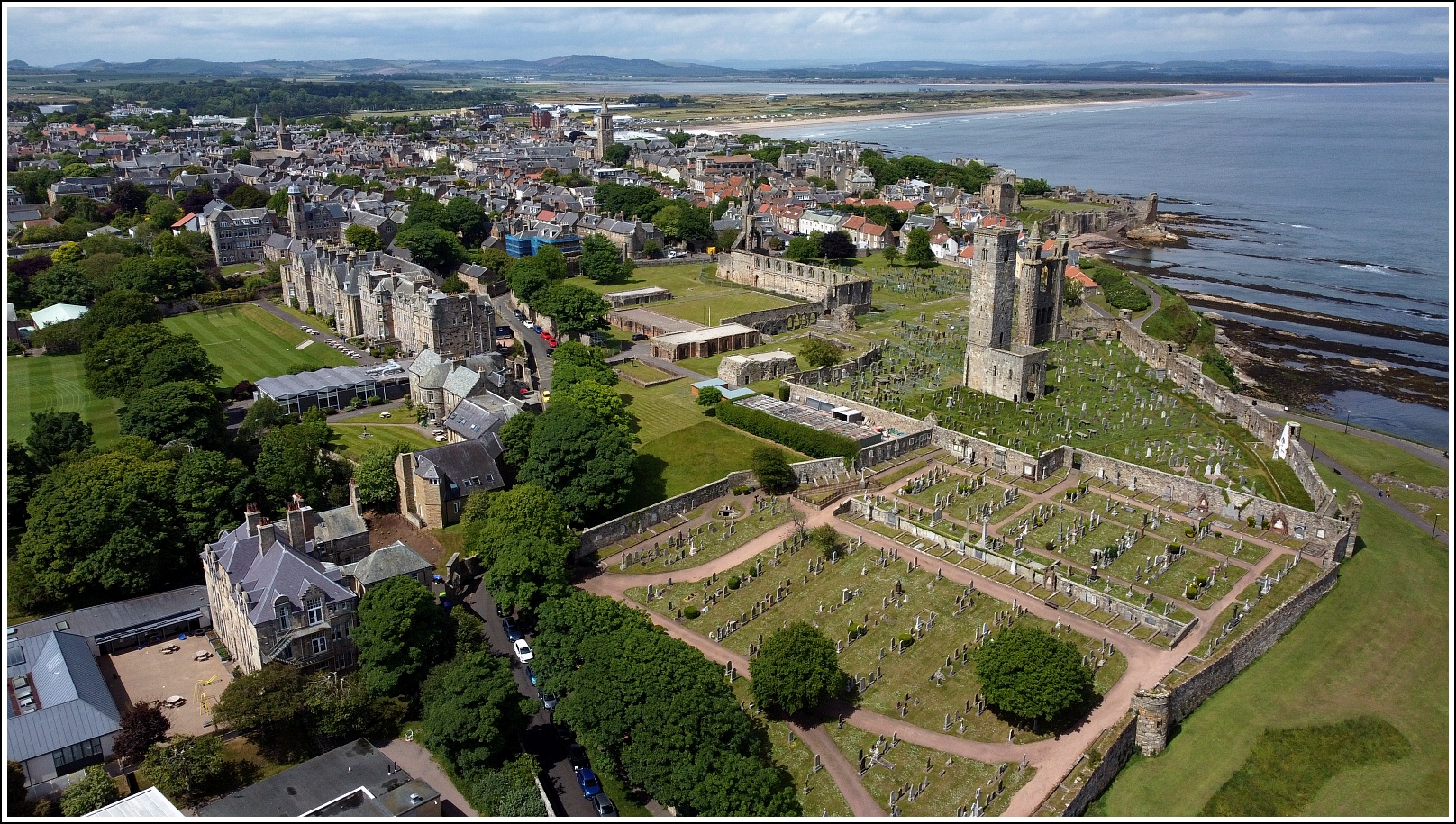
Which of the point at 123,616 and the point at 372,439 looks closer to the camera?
the point at 123,616

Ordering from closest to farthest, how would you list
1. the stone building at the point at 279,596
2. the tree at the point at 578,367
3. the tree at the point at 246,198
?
the stone building at the point at 279,596 → the tree at the point at 578,367 → the tree at the point at 246,198

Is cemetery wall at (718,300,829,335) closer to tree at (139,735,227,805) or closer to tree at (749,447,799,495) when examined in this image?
tree at (749,447,799,495)

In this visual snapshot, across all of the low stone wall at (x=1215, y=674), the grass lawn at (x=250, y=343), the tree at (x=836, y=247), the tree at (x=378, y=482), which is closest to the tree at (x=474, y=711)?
the tree at (x=378, y=482)

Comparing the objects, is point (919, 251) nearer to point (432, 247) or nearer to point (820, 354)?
point (820, 354)

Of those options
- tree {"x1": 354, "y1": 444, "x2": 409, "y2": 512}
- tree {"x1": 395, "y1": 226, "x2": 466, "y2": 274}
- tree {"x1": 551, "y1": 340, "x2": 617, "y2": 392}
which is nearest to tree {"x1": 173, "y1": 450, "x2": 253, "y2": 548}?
tree {"x1": 354, "y1": 444, "x2": 409, "y2": 512}

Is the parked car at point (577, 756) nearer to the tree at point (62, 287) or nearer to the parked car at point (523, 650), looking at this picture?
the parked car at point (523, 650)

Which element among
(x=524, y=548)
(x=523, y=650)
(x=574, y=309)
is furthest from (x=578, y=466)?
(x=574, y=309)
